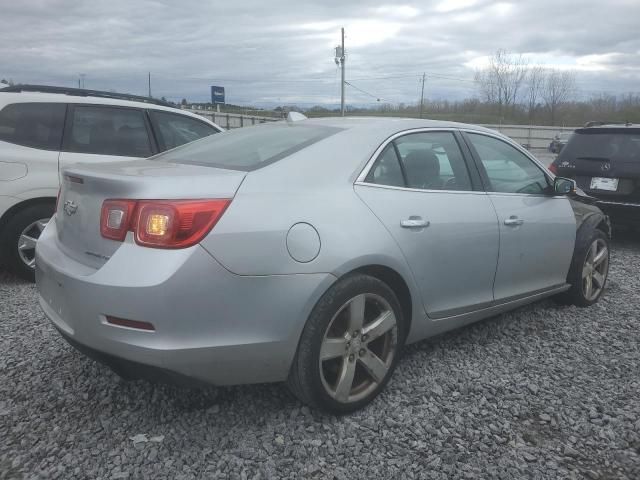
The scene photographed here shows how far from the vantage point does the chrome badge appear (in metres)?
2.71

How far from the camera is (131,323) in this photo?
7.47ft

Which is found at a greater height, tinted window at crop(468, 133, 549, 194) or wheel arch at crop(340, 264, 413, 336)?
tinted window at crop(468, 133, 549, 194)

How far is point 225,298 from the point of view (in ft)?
7.60

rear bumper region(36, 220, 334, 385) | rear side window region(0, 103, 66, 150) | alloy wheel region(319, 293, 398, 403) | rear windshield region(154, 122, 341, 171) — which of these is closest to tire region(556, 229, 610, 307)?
alloy wheel region(319, 293, 398, 403)

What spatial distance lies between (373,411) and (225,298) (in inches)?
42.7

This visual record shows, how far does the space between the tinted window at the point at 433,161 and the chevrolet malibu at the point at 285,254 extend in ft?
0.03

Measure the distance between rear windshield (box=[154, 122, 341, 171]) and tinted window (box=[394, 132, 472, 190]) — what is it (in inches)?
17.8

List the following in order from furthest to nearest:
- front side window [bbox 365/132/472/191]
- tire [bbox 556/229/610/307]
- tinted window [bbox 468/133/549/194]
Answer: tire [bbox 556/229/610/307] < tinted window [bbox 468/133/549/194] < front side window [bbox 365/132/472/191]

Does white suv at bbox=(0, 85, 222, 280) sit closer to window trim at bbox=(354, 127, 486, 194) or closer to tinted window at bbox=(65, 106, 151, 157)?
tinted window at bbox=(65, 106, 151, 157)

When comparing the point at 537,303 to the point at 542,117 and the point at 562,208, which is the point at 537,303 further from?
the point at 542,117

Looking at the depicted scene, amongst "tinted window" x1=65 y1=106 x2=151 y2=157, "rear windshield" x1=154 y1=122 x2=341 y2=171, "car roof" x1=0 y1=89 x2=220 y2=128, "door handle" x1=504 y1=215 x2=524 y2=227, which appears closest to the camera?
"rear windshield" x1=154 y1=122 x2=341 y2=171

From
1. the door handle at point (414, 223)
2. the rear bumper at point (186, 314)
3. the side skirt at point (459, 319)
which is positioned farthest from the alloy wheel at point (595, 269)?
the rear bumper at point (186, 314)

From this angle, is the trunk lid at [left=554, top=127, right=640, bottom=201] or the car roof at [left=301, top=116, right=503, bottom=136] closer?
the car roof at [left=301, top=116, right=503, bottom=136]

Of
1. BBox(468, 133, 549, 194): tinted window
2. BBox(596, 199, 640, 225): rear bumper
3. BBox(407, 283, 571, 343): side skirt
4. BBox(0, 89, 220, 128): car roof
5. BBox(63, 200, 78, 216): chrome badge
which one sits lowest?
BBox(407, 283, 571, 343): side skirt
